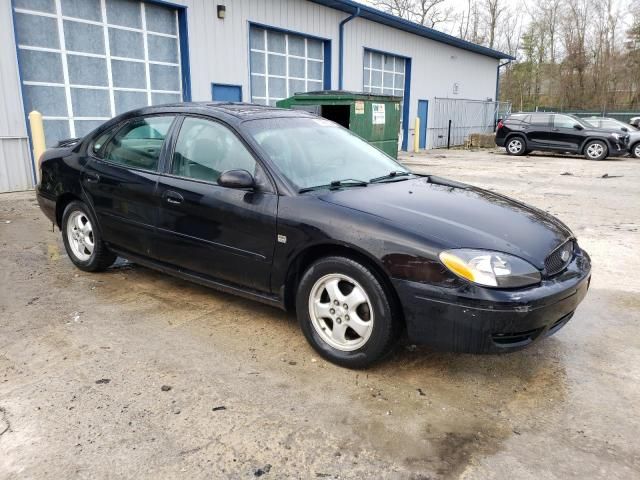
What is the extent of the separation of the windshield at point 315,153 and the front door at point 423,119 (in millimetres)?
18546

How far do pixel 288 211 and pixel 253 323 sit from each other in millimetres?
1016

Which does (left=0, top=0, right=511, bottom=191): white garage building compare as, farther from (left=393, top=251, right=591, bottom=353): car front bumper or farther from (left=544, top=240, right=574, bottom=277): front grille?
(left=544, top=240, right=574, bottom=277): front grille

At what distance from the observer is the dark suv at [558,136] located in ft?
58.2

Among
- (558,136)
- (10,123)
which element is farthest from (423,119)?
(10,123)

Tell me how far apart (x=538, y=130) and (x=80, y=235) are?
57.9 feet

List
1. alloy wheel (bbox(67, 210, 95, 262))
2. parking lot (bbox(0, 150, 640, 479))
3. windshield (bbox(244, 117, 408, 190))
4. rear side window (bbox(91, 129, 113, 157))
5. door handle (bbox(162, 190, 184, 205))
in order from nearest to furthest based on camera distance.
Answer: parking lot (bbox(0, 150, 640, 479)) → windshield (bbox(244, 117, 408, 190)) → door handle (bbox(162, 190, 184, 205)) → rear side window (bbox(91, 129, 113, 157)) → alloy wheel (bbox(67, 210, 95, 262))

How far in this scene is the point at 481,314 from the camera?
2715 mm

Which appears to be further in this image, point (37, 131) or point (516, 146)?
point (516, 146)

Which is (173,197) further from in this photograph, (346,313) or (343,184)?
(346,313)

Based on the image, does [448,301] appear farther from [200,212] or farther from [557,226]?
[200,212]

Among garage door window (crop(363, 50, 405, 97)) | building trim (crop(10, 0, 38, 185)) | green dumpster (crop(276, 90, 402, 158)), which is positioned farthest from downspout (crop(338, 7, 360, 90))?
building trim (crop(10, 0, 38, 185))

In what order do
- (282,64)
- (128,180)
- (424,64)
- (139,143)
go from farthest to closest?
(424,64)
(282,64)
(139,143)
(128,180)

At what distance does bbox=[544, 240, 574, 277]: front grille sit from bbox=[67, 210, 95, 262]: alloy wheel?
3.78 meters

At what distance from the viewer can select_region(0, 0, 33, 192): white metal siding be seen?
8984mm
